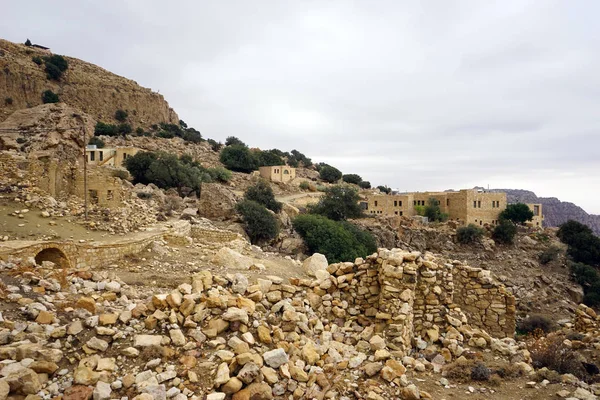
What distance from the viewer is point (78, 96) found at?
60.4 meters

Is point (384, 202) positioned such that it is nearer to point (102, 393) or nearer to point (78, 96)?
point (102, 393)

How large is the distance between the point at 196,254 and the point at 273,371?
395 inches

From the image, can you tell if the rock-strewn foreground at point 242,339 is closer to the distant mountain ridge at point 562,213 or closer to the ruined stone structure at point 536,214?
the ruined stone structure at point 536,214

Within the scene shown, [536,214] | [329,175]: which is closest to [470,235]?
[536,214]

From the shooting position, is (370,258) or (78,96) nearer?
(370,258)

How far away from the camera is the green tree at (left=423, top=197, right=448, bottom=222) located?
38.4 meters

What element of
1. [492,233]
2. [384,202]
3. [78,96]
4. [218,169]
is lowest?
[492,233]

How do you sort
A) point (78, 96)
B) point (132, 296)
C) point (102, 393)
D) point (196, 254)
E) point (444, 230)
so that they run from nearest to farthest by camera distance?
point (102, 393) < point (132, 296) < point (196, 254) < point (444, 230) < point (78, 96)

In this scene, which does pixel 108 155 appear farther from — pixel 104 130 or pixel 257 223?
pixel 257 223

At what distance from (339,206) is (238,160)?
67.9 feet

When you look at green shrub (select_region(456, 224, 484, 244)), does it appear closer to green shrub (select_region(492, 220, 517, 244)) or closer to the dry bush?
green shrub (select_region(492, 220, 517, 244))

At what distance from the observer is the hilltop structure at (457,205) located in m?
38.3

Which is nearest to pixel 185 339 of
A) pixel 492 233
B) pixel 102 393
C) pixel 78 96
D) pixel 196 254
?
pixel 102 393

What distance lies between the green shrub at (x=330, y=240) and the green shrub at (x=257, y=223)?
271 centimetres
